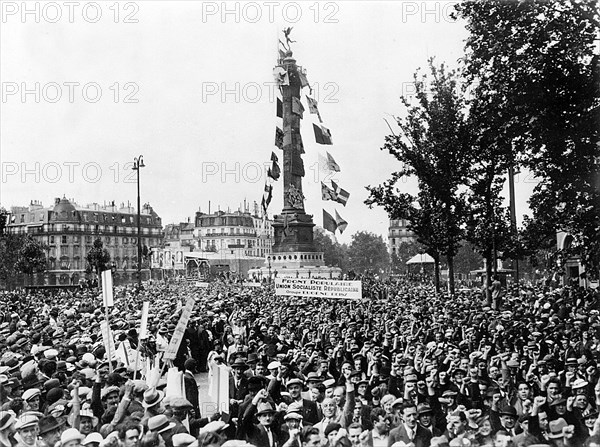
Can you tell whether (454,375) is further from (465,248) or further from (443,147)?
(465,248)

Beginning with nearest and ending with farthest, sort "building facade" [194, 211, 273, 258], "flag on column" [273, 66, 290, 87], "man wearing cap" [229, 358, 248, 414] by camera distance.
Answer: "man wearing cap" [229, 358, 248, 414], "flag on column" [273, 66, 290, 87], "building facade" [194, 211, 273, 258]

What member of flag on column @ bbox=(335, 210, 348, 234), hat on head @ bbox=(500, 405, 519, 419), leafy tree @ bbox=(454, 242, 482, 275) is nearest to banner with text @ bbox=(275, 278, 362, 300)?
hat on head @ bbox=(500, 405, 519, 419)

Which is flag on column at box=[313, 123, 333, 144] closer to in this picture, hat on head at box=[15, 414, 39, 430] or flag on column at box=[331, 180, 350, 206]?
flag on column at box=[331, 180, 350, 206]

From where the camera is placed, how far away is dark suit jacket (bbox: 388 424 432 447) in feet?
23.2

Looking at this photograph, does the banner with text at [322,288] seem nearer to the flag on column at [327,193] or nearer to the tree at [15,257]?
the flag on column at [327,193]

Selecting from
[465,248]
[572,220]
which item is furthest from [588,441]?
[465,248]

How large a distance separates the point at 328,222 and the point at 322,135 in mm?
5096

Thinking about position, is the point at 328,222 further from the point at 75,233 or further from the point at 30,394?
the point at 75,233

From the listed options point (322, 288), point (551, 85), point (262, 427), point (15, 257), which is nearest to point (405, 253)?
point (15, 257)

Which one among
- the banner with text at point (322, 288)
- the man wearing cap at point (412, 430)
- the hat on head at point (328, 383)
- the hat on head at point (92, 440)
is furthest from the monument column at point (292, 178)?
the hat on head at point (92, 440)

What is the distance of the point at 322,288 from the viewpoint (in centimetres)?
1933

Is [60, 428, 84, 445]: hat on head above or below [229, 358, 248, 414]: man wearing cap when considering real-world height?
above

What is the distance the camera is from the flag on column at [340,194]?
37562 millimetres

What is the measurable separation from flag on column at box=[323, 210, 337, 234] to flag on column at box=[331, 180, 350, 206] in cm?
166
